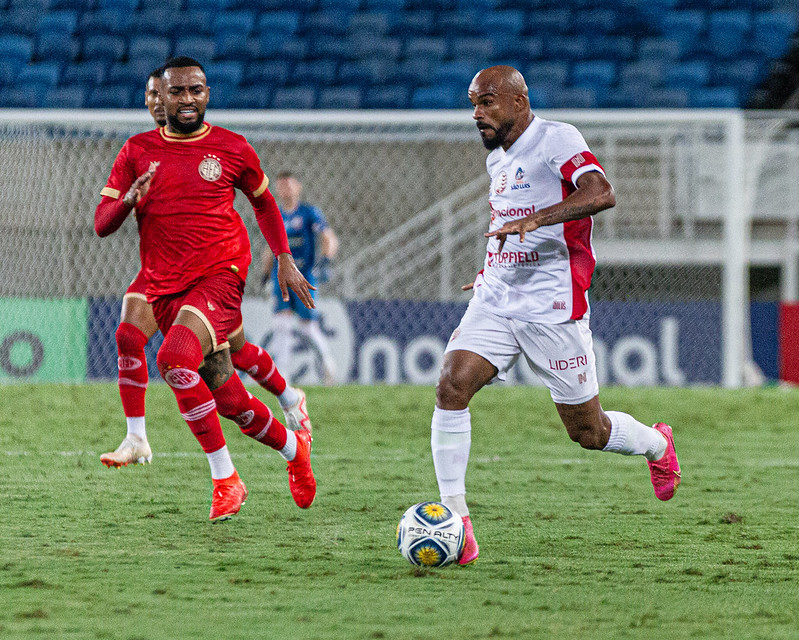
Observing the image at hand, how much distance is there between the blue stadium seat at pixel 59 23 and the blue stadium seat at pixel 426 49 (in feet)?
14.3

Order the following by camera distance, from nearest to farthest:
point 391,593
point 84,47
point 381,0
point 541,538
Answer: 1. point 391,593
2. point 541,538
3. point 84,47
4. point 381,0

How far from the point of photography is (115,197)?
→ 178 inches

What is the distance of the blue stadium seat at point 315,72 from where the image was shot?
14523 millimetres

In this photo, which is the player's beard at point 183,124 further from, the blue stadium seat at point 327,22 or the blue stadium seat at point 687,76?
the blue stadium seat at point 687,76

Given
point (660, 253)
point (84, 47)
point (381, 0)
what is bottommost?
point (660, 253)

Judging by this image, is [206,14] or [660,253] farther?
[206,14]

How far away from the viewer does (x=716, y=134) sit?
38.7 feet

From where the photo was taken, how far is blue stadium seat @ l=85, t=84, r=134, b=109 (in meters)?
13.9

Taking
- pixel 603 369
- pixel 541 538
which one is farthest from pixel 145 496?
pixel 603 369

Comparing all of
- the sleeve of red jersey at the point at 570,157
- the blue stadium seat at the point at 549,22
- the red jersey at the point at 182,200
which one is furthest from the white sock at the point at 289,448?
the blue stadium seat at the point at 549,22

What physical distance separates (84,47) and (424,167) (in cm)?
527

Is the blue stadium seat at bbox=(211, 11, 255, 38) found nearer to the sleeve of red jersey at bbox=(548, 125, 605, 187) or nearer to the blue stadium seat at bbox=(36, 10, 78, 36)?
the blue stadium seat at bbox=(36, 10, 78, 36)

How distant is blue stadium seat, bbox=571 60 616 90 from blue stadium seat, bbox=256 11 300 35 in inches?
150

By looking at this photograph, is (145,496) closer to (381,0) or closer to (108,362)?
(108,362)
